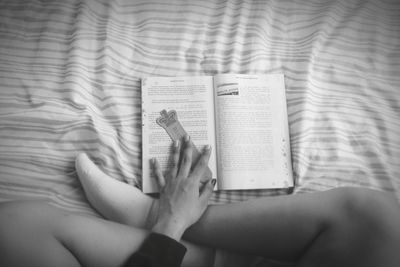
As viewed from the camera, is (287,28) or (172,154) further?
(287,28)

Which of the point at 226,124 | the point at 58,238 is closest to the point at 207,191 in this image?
the point at 226,124

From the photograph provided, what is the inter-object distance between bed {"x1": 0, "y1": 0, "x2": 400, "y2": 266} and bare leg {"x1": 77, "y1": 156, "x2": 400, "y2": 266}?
0.12 m

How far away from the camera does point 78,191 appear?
0.68m

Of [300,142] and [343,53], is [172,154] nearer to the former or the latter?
[300,142]

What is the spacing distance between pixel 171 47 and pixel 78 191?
1.46 ft

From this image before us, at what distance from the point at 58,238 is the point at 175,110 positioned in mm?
384

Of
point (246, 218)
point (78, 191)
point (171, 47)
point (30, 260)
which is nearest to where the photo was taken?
point (30, 260)

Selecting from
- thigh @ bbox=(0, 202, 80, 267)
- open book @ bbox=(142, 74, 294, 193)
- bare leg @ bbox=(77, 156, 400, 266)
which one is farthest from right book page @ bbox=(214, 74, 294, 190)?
thigh @ bbox=(0, 202, 80, 267)

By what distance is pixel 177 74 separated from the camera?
0.77 metres

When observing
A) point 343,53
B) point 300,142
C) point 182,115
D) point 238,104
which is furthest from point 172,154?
point 343,53

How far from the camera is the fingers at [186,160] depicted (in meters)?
0.67

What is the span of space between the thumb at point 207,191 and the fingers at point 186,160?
2.1 inches

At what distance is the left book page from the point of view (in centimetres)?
71

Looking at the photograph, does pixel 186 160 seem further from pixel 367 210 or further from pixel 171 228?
pixel 367 210
